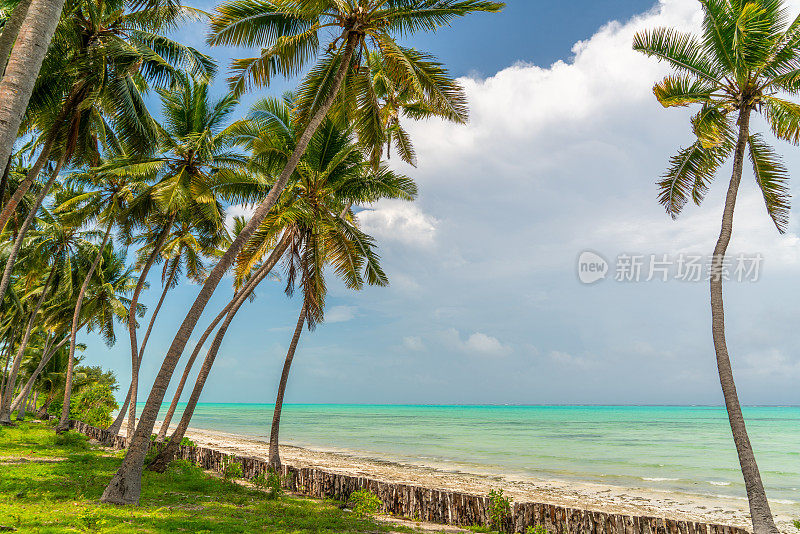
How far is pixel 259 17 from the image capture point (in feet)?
32.6

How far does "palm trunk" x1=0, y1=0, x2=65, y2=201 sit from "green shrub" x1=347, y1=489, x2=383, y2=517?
8.53 meters

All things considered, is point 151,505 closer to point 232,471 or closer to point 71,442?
point 232,471

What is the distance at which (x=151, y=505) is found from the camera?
8516mm

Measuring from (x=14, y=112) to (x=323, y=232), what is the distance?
8.57 m

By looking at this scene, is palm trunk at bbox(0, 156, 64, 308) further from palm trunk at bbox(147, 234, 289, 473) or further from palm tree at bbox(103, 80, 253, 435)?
palm trunk at bbox(147, 234, 289, 473)

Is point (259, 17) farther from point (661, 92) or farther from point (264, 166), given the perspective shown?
point (661, 92)

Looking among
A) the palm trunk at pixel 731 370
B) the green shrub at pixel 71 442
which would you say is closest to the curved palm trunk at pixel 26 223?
the green shrub at pixel 71 442

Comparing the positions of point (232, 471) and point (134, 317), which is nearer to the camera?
point (232, 471)

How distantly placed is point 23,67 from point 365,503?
920cm

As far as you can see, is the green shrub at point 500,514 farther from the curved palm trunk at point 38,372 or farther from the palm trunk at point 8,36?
the curved palm trunk at point 38,372

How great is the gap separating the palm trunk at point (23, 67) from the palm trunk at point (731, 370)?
1052 cm

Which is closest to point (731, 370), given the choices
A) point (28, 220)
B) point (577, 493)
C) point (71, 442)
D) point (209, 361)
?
point (577, 493)

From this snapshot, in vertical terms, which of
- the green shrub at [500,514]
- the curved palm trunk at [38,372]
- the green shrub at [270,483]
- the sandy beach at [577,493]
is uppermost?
the curved palm trunk at [38,372]

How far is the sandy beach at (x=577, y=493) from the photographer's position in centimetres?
1296
